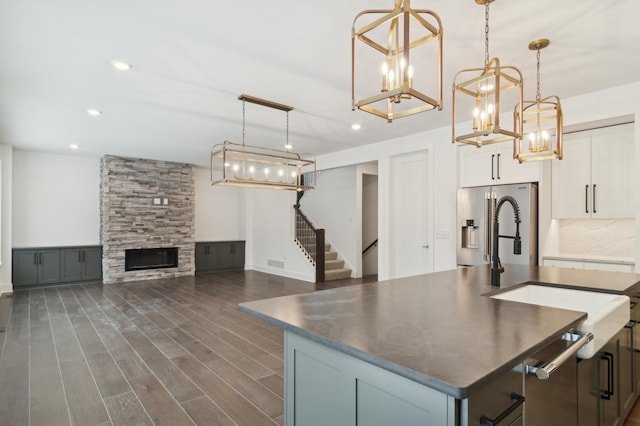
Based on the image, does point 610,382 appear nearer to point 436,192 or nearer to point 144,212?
point 436,192

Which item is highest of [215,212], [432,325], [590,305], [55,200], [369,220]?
[55,200]

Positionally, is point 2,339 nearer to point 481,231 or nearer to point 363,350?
point 363,350

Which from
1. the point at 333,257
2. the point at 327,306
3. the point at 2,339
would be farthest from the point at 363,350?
the point at 333,257

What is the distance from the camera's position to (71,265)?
745 centimetres

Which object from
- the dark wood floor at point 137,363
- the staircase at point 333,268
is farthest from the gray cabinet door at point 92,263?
the staircase at point 333,268

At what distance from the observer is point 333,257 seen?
8836mm

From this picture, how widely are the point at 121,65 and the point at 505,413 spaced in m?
3.78

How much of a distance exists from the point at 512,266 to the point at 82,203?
866 centimetres

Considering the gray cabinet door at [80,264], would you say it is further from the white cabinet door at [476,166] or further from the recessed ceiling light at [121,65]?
the white cabinet door at [476,166]

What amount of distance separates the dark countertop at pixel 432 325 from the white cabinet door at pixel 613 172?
1961mm

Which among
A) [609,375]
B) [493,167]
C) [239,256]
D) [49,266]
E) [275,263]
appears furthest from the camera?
[239,256]

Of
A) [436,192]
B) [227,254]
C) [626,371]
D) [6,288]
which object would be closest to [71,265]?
[6,288]

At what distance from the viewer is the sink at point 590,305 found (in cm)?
154

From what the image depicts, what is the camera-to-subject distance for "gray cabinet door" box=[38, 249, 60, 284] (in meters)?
7.11
